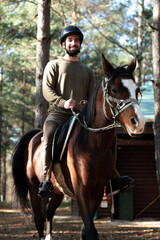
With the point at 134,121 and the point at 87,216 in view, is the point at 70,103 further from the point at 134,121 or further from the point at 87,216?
the point at 87,216

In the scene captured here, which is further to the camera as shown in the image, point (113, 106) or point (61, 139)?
point (61, 139)

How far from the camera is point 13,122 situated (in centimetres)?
3959

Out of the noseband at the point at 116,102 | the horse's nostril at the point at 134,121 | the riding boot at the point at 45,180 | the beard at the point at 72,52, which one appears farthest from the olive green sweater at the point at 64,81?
the horse's nostril at the point at 134,121

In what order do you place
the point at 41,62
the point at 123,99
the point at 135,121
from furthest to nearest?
the point at 41,62 < the point at 123,99 < the point at 135,121

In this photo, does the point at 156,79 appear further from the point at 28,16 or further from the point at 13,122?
the point at 13,122

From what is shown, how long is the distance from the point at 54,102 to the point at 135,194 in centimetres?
1039

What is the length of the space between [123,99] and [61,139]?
1.39 metres

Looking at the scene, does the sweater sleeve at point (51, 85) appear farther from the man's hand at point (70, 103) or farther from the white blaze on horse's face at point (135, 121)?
the white blaze on horse's face at point (135, 121)

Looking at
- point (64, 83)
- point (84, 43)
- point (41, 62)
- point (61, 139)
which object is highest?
point (84, 43)

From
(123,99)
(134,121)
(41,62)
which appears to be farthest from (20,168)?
(41,62)

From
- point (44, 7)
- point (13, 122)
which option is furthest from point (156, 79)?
point (13, 122)

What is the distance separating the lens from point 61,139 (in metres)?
5.30

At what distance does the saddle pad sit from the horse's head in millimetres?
799

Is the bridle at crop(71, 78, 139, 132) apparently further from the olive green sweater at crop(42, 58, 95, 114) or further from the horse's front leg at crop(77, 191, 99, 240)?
the olive green sweater at crop(42, 58, 95, 114)
